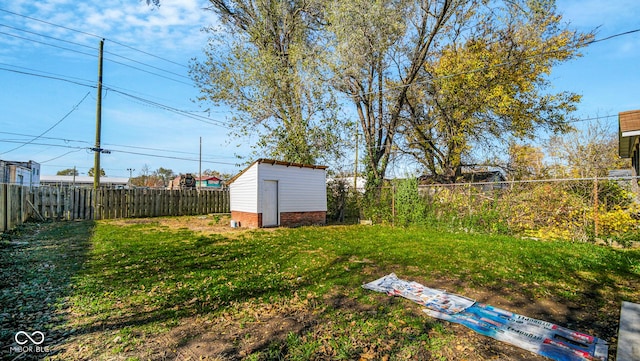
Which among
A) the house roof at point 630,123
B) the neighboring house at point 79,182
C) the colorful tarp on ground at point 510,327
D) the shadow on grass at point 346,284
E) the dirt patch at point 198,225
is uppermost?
the house roof at point 630,123

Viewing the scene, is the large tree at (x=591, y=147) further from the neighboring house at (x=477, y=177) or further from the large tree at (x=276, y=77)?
the large tree at (x=276, y=77)

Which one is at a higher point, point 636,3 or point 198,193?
point 636,3

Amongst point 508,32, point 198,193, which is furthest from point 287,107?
point 508,32

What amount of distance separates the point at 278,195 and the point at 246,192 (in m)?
1.26

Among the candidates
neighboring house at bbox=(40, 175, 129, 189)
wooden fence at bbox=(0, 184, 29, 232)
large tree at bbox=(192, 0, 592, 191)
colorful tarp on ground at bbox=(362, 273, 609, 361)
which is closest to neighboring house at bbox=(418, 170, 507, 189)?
large tree at bbox=(192, 0, 592, 191)

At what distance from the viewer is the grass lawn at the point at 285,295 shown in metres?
2.63

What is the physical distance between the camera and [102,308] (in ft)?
11.1

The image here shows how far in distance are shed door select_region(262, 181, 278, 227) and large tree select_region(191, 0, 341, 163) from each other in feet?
9.19

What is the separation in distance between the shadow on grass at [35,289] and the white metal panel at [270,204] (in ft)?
17.8

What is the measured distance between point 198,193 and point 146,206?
2.76m

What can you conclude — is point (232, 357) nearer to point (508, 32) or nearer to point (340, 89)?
point (340, 89)

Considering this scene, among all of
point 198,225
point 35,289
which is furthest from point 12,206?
point 35,289

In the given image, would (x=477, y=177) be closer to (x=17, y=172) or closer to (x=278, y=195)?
(x=278, y=195)

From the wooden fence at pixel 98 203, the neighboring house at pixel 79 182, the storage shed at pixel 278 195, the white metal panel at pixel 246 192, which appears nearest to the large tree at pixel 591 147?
the storage shed at pixel 278 195
